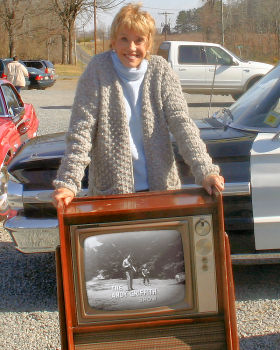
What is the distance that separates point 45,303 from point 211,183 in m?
2.08

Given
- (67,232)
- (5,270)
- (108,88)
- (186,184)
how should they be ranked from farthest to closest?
(5,270), (186,184), (108,88), (67,232)

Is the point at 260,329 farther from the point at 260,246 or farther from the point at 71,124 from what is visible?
the point at 71,124

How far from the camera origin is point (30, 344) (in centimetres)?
340

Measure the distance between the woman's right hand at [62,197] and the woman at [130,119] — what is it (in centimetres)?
11

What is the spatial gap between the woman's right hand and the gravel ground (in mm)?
1413

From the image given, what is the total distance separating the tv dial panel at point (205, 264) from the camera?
7.05 ft

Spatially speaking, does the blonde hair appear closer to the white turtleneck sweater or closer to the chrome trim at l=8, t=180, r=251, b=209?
the white turtleneck sweater

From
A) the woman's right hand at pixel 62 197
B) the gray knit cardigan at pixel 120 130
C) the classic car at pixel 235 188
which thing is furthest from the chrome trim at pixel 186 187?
the woman's right hand at pixel 62 197

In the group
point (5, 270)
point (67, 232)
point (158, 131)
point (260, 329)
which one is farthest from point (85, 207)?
point (5, 270)

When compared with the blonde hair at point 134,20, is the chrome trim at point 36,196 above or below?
below

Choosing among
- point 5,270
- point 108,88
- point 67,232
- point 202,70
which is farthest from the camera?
point 202,70

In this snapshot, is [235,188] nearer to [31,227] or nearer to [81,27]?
[31,227]

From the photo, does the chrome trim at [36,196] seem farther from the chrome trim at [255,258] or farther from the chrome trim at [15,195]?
the chrome trim at [255,258]

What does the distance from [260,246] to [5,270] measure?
82.2 inches
